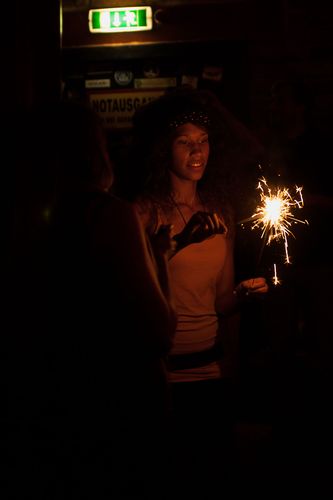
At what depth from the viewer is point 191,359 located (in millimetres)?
3107

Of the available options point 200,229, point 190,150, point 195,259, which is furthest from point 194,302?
point 190,150

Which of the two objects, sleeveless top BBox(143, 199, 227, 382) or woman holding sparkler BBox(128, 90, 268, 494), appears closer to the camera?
woman holding sparkler BBox(128, 90, 268, 494)

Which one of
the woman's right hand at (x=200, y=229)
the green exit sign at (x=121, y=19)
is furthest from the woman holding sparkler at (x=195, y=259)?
the green exit sign at (x=121, y=19)

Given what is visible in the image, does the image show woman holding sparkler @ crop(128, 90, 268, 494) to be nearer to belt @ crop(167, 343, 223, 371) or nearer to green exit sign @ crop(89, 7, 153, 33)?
belt @ crop(167, 343, 223, 371)

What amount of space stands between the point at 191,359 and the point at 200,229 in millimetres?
661

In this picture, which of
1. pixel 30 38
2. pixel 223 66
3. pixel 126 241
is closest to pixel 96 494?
pixel 126 241

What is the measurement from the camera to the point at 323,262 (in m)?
4.82

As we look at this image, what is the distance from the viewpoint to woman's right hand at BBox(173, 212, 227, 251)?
2980 millimetres

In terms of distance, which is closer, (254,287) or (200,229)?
(200,229)

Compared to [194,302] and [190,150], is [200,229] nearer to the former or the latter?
[194,302]

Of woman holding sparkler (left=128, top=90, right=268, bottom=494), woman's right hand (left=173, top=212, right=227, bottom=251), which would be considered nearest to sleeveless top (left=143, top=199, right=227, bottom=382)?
woman holding sparkler (left=128, top=90, right=268, bottom=494)

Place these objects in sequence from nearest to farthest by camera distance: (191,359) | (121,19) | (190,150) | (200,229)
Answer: (200,229) → (191,359) → (190,150) → (121,19)

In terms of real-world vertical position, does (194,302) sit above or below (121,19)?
below

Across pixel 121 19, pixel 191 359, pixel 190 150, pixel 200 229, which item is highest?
pixel 121 19
